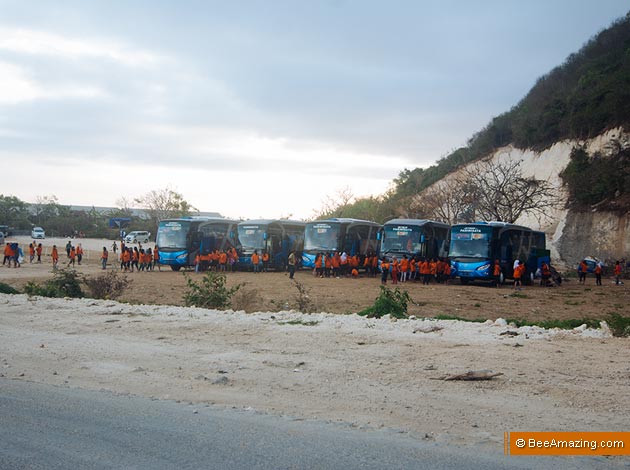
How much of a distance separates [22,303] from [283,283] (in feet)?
46.0

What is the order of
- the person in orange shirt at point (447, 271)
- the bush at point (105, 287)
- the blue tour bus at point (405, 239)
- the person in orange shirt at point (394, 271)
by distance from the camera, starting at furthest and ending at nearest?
the blue tour bus at point (405, 239) < the person in orange shirt at point (447, 271) < the person in orange shirt at point (394, 271) < the bush at point (105, 287)

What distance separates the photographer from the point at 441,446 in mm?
5691

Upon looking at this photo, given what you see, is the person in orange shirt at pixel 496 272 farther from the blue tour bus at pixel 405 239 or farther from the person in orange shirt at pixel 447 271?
the blue tour bus at pixel 405 239

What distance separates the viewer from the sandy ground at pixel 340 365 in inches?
267

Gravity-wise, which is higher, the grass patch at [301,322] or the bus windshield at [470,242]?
the bus windshield at [470,242]

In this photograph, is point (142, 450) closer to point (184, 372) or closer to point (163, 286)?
point (184, 372)

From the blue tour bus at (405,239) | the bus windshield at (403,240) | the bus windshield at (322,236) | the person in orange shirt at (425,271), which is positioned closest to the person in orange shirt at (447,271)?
the person in orange shirt at (425,271)

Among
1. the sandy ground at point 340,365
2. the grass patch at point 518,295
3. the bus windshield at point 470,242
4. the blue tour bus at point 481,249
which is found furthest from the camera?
the bus windshield at point 470,242

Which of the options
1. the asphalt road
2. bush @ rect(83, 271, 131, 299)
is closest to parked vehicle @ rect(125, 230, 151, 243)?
bush @ rect(83, 271, 131, 299)

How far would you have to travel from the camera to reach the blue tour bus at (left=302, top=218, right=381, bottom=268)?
35.8 m

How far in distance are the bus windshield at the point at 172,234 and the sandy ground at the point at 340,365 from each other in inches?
834

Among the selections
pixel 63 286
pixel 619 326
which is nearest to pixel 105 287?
pixel 63 286

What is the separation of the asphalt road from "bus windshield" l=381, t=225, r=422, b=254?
87.1 ft

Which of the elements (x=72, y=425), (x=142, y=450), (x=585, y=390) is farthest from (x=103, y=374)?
(x=585, y=390)
